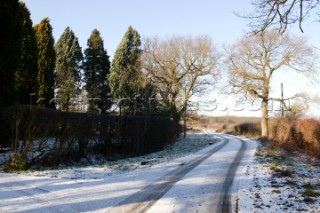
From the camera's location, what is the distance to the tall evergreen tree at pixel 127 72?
41.1 m

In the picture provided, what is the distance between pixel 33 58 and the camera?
27859 millimetres

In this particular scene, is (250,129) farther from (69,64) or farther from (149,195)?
(149,195)

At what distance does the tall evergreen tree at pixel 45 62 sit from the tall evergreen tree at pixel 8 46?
13545 millimetres

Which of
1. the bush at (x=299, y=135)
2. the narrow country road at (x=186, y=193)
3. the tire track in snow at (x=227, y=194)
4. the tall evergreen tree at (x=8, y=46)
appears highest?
the tall evergreen tree at (x=8, y=46)

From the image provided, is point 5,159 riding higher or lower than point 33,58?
lower

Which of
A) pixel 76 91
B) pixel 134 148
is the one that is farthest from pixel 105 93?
pixel 134 148

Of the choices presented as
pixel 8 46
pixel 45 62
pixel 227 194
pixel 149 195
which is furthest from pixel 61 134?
pixel 45 62

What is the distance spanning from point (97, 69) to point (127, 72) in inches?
323

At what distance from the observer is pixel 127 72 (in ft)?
136

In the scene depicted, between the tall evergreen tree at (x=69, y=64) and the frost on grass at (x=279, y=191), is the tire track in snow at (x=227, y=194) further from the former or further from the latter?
the tall evergreen tree at (x=69, y=64)

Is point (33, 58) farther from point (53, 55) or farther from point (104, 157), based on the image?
point (104, 157)

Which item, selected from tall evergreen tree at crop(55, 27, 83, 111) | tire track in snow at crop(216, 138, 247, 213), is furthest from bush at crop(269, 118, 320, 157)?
tall evergreen tree at crop(55, 27, 83, 111)

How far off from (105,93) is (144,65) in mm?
7349

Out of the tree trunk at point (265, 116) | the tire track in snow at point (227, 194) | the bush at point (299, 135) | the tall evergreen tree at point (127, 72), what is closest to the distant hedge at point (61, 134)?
the tire track in snow at point (227, 194)
